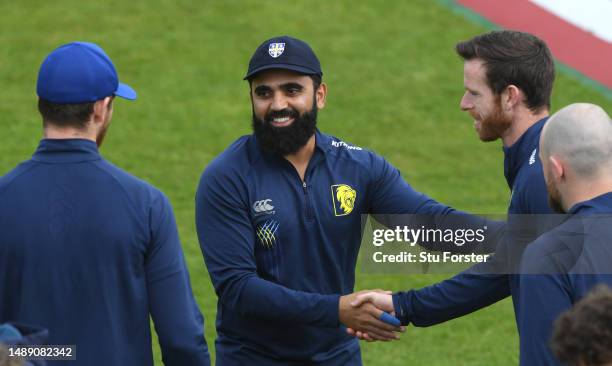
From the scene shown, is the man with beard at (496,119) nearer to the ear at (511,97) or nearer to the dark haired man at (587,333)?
the ear at (511,97)

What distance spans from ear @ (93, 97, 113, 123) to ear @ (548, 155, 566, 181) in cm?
177

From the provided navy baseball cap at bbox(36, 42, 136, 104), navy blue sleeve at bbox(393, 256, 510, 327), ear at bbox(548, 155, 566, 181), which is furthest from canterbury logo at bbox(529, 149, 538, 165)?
navy baseball cap at bbox(36, 42, 136, 104)

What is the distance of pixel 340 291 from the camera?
5945 mm

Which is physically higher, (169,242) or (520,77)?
(520,77)

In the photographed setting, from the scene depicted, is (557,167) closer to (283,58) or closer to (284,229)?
(284,229)

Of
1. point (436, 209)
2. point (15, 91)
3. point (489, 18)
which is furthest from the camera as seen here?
point (489, 18)

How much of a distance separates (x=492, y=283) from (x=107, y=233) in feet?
6.46

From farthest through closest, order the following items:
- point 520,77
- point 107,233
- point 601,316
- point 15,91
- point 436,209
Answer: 1. point 15,91
2. point 436,209
3. point 520,77
4. point 107,233
5. point 601,316

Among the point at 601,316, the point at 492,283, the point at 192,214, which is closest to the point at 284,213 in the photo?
the point at 492,283

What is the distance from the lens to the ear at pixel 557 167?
14.8 feet

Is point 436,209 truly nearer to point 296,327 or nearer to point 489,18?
point 296,327

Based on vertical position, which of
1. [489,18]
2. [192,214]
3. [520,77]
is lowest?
[192,214]

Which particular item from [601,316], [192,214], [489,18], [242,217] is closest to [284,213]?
[242,217]

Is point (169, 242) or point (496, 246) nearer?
point (169, 242)
